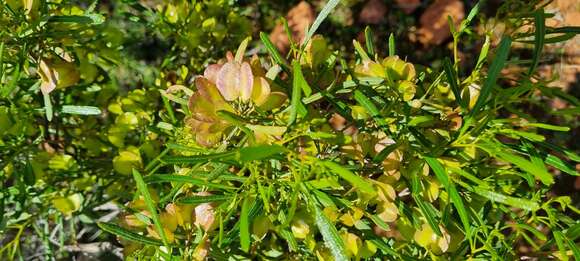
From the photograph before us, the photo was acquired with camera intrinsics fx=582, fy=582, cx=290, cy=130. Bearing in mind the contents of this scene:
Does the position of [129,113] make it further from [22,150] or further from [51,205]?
[51,205]

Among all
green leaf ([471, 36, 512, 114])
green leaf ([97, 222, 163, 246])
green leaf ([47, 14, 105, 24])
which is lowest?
green leaf ([97, 222, 163, 246])

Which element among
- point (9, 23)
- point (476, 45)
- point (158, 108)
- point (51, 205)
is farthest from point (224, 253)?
point (476, 45)

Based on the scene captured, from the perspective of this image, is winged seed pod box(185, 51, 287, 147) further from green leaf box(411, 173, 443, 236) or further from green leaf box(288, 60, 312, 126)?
green leaf box(411, 173, 443, 236)

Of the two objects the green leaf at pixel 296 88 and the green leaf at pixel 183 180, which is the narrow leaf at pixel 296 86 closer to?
the green leaf at pixel 296 88

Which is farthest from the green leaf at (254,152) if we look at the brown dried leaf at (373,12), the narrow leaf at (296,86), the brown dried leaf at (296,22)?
the brown dried leaf at (373,12)

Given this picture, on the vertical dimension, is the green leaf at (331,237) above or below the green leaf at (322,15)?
below

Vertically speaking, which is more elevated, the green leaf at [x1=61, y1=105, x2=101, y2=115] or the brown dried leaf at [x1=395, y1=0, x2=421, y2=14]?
the green leaf at [x1=61, y1=105, x2=101, y2=115]

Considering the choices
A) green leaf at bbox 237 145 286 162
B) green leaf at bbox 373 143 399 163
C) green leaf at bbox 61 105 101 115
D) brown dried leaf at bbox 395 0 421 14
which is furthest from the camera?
brown dried leaf at bbox 395 0 421 14

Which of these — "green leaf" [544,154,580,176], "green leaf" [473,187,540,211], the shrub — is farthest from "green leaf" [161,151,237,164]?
"green leaf" [544,154,580,176]

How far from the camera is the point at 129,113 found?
6.15 ft

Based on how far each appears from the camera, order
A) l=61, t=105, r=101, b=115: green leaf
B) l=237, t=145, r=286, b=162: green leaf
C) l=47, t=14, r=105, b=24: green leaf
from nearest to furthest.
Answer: l=237, t=145, r=286, b=162: green leaf
l=47, t=14, r=105, b=24: green leaf
l=61, t=105, r=101, b=115: green leaf

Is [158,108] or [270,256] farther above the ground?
[158,108]

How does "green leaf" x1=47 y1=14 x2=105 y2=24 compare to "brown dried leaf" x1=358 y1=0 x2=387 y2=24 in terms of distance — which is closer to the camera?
"green leaf" x1=47 y1=14 x2=105 y2=24

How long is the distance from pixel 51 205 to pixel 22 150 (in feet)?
1.46
